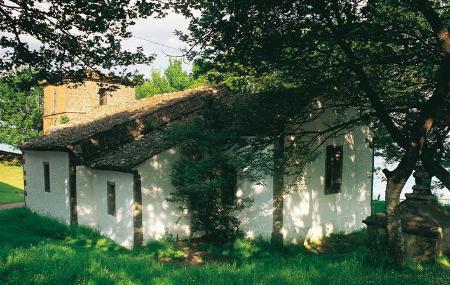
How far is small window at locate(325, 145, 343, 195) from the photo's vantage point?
16234mm

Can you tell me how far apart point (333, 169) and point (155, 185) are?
7.57 metres

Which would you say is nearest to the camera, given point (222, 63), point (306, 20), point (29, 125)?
point (306, 20)

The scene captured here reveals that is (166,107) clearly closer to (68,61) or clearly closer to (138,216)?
(138,216)

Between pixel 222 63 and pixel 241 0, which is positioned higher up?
pixel 241 0

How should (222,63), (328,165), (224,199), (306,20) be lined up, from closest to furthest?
(306,20) → (222,63) → (224,199) → (328,165)

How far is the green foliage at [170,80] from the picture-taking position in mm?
51562

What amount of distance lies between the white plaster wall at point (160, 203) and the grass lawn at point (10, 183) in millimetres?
16913

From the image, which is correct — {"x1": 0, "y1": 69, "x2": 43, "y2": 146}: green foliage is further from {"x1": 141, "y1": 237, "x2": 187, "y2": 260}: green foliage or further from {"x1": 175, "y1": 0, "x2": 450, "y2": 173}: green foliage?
{"x1": 175, "y1": 0, "x2": 450, "y2": 173}: green foliage

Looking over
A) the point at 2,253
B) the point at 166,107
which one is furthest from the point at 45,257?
the point at 166,107

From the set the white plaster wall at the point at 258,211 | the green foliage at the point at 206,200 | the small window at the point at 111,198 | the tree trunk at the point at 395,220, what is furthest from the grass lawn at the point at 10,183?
the tree trunk at the point at 395,220

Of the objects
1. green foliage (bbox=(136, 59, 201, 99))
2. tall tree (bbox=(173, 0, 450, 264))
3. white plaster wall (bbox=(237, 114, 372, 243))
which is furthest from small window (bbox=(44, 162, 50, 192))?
green foliage (bbox=(136, 59, 201, 99))

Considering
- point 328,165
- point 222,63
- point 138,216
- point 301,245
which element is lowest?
point 301,245

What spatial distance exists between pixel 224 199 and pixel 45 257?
26.9ft

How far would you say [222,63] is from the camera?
30.8 feet
